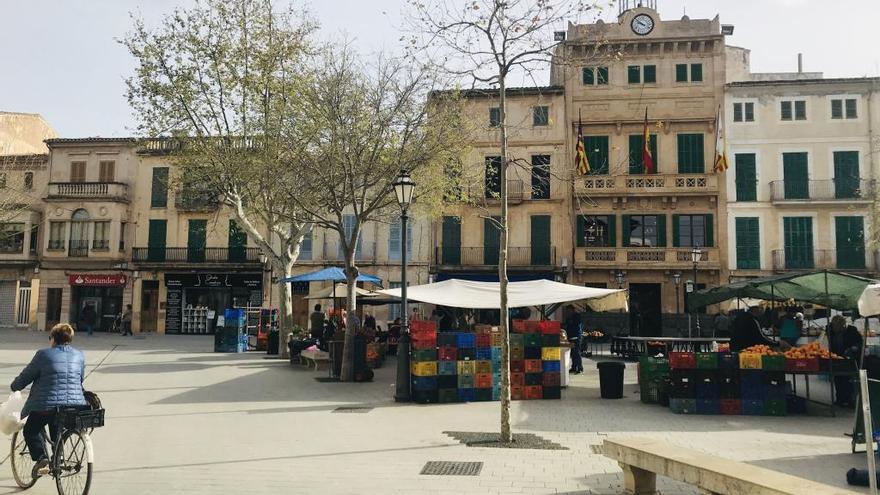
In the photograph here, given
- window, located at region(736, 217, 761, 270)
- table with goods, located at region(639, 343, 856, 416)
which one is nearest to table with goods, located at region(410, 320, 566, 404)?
table with goods, located at region(639, 343, 856, 416)

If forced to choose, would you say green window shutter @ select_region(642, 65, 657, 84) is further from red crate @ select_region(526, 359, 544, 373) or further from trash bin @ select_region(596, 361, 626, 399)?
red crate @ select_region(526, 359, 544, 373)

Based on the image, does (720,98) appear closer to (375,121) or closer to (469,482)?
(375,121)

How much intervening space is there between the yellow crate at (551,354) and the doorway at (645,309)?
1918 centimetres

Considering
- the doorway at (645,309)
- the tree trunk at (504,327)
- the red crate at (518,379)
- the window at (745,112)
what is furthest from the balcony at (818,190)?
the tree trunk at (504,327)

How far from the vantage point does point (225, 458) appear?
7.45 m

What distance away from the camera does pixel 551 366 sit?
12.3 meters

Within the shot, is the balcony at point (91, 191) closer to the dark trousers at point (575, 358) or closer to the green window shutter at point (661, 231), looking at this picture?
the green window shutter at point (661, 231)

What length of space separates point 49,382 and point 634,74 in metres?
30.0

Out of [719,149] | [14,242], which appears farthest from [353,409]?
[14,242]

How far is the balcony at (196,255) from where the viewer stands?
1412 inches

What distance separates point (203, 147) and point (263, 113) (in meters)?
1.99

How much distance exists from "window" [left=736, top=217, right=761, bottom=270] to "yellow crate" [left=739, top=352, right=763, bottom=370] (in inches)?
853

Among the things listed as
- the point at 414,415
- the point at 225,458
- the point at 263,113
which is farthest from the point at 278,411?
the point at 263,113

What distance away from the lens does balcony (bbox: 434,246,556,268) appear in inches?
1251
